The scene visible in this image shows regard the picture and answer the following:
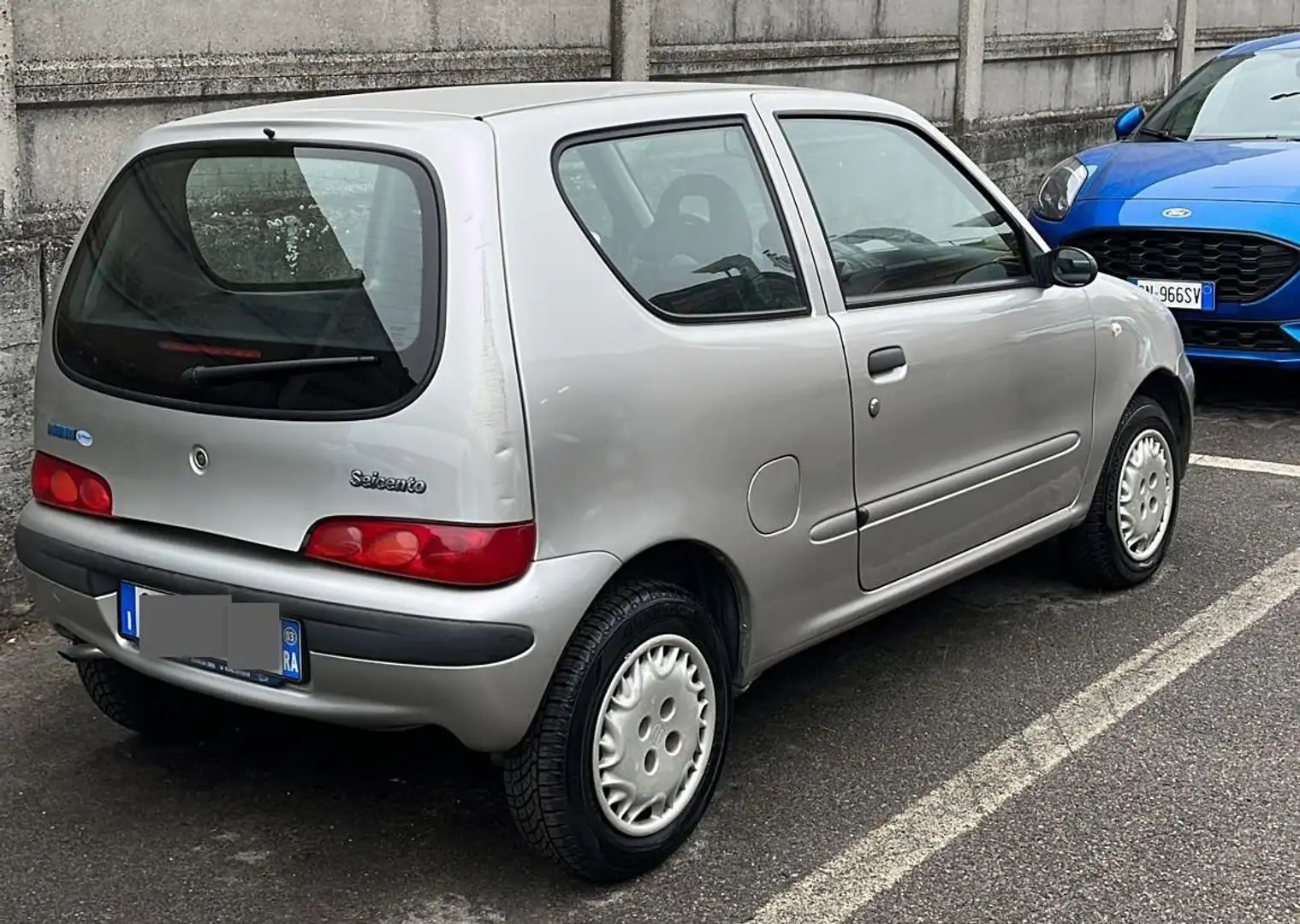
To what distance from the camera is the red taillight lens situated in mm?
3105

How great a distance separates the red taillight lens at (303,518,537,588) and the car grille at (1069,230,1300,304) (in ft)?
16.8

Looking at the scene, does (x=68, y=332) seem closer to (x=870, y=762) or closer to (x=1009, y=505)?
(x=870, y=762)

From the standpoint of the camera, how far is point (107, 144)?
5.64 meters

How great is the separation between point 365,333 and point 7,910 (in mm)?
1402

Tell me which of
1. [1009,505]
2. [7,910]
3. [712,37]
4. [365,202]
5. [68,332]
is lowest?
[7,910]

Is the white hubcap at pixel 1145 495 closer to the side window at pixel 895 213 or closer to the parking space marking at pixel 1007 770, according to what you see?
the parking space marking at pixel 1007 770

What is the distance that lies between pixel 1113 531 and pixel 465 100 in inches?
101

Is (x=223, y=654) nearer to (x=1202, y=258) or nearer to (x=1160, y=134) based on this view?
(x=1202, y=258)

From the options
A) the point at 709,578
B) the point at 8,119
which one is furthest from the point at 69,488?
the point at 8,119

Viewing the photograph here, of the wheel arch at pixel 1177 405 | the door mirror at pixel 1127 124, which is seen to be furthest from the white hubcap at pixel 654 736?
the door mirror at pixel 1127 124

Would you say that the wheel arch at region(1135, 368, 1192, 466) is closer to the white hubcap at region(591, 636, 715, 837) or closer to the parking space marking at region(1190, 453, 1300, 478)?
the parking space marking at region(1190, 453, 1300, 478)

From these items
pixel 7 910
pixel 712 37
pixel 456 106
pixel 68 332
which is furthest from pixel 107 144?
pixel 712 37

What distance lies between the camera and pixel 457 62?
23.3 ft

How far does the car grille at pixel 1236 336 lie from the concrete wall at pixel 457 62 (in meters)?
2.86
